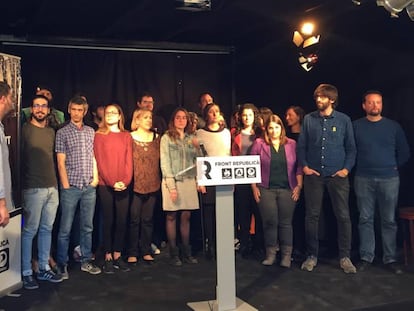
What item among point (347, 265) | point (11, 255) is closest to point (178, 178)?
point (11, 255)

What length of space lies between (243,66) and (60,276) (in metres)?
3.39

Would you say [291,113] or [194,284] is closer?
[194,284]

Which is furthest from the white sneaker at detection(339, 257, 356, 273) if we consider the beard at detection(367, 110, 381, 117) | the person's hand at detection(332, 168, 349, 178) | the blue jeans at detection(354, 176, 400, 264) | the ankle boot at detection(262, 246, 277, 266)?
the beard at detection(367, 110, 381, 117)

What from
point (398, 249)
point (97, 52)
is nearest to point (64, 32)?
point (97, 52)

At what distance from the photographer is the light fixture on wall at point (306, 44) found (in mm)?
5005

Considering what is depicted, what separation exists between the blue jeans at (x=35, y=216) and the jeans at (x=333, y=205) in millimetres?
2017

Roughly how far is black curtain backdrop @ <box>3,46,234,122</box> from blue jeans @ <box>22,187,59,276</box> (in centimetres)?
180

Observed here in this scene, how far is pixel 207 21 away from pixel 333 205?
2.16 m

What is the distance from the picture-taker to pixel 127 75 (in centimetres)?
570

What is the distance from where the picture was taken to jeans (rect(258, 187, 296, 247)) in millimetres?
4199

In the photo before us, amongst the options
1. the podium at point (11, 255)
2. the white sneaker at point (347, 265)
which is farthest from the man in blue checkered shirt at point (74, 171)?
the white sneaker at point (347, 265)

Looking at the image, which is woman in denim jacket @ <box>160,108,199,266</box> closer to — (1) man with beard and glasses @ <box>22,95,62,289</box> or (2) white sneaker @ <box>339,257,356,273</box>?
(1) man with beard and glasses @ <box>22,95,62,289</box>

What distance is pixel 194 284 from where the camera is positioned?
3738 millimetres

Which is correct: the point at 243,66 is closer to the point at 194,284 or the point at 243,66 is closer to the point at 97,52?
the point at 97,52
